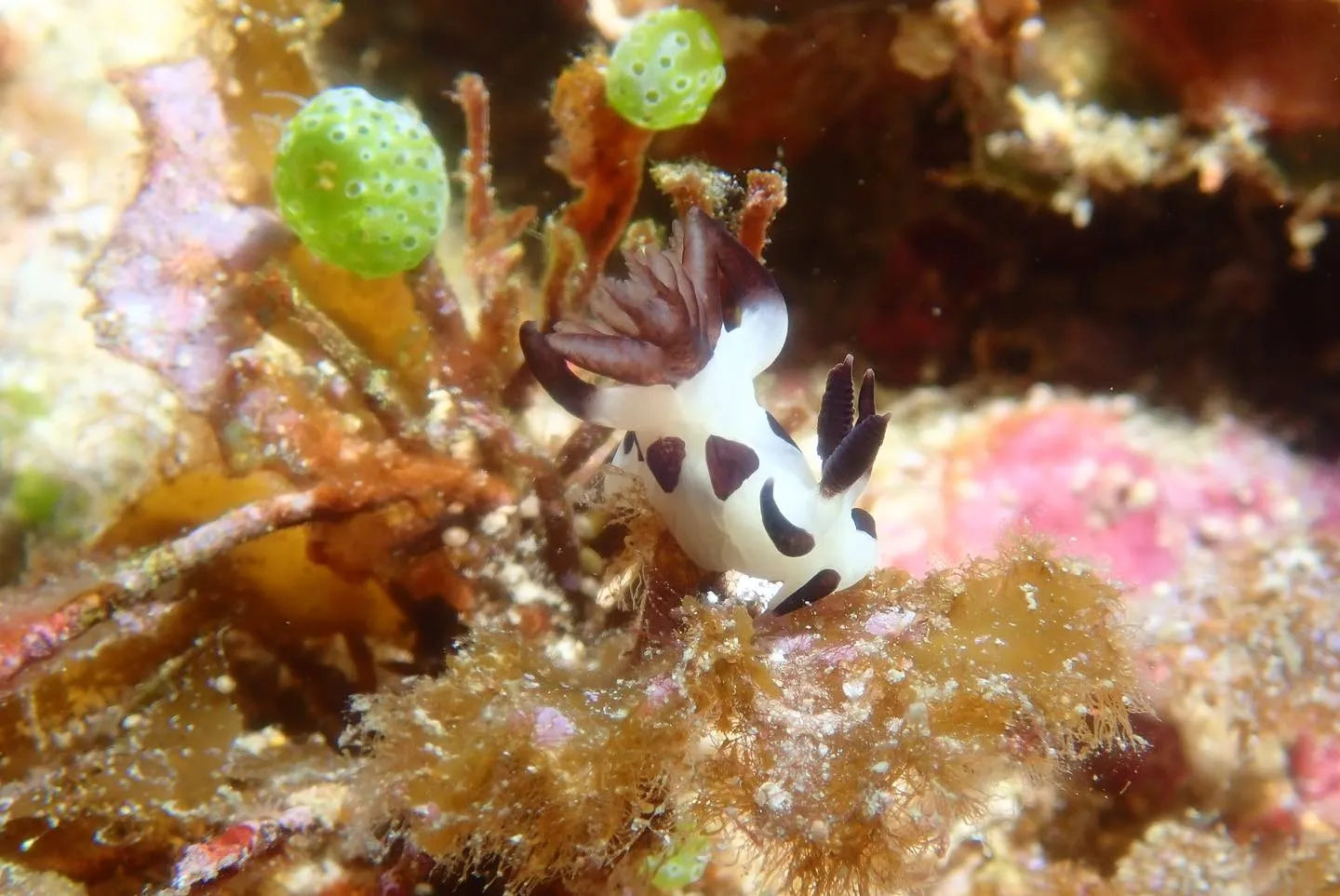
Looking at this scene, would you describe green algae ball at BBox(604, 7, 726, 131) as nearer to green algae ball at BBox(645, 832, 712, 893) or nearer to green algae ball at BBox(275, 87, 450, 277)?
green algae ball at BBox(275, 87, 450, 277)

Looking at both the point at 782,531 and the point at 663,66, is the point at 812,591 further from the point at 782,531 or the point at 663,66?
the point at 663,66

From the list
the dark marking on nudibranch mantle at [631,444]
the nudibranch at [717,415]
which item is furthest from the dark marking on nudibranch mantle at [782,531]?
the dark marking on nudibranch mantle at [631,444]

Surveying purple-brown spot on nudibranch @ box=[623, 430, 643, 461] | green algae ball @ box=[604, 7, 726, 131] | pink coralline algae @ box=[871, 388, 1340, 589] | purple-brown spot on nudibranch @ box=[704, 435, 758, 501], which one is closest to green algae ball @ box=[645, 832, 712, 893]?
purple-brown spot on nudibranch @ box=[704, 435, 758, 501]

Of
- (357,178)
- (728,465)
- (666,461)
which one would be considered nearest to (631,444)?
Answer: (666,461)

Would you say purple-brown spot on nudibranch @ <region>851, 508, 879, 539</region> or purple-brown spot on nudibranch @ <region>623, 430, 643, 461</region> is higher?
purple-brown spot on nudibranch @ <region>851, 508, 879, 539</region>

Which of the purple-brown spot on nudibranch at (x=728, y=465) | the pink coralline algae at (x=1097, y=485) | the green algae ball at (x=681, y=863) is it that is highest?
the pink coralline algae at (x=1097, y=485)

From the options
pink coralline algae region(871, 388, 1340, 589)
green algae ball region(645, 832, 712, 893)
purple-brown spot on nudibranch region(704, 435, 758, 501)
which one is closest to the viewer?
green algae ball region(645, 832, 712, 893)

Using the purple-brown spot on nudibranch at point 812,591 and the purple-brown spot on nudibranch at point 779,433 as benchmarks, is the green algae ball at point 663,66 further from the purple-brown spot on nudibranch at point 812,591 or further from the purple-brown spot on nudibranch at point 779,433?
the purple-brown spot on nudibranch at point 812,591
